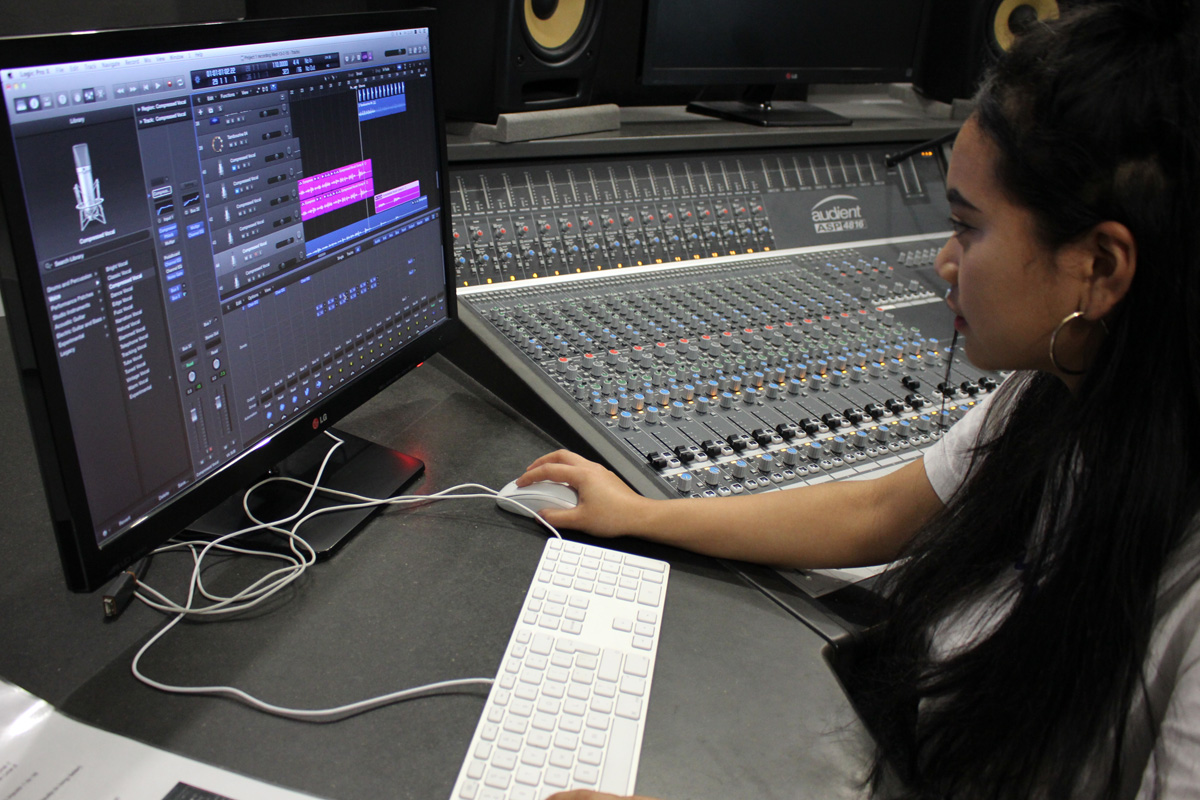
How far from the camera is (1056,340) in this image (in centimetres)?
72

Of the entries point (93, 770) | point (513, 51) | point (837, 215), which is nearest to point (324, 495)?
point (93, 770)

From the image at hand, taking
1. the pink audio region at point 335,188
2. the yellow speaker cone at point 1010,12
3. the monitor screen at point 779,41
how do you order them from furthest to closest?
1. the yellow speaker cone at point 1010,12
2. the monitor screen at point 779,41
3. the pink audio region at point 335,188

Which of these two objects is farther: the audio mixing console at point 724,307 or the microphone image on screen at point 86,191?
the audio mixing console at point 724,307

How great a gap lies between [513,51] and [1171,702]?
51.9 inches

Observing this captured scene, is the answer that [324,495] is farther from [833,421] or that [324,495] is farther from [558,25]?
[558,25]

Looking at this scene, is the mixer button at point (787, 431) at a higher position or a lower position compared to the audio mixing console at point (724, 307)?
lower

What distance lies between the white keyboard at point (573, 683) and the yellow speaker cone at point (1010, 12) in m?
1.73

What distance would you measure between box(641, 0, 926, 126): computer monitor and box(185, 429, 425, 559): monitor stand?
0.98 m

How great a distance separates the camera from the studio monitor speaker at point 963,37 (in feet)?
6.41

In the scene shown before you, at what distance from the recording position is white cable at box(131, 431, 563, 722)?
705 millimetres

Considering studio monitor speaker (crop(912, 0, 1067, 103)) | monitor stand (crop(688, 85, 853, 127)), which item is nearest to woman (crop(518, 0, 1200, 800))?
monitor stand (crop(688, 85, 853, 127))

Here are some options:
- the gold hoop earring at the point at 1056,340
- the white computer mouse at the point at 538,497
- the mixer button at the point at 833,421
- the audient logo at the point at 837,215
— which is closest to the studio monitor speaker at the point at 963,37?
the audient logo at the point at 837,215

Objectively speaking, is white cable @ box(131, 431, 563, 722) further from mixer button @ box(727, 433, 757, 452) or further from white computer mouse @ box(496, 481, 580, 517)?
mixer button @ box(727, 433, 757, 452)

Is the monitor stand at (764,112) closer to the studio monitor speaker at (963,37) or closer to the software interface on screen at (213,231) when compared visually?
the studio monitor speaker at (963,37)
